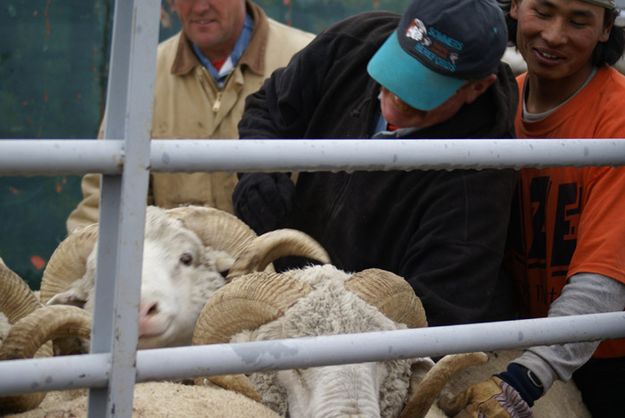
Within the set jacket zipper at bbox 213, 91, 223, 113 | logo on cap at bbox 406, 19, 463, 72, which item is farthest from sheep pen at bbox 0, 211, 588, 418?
jacket zipper at bbox 213, 91, 223, 113

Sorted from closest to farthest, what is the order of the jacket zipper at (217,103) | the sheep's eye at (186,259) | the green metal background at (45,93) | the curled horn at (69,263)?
the curled horn at (69,263) → the sheep's eye at (186,259) → the jacket zipper at (217,103) → the green metal background at (45,93)

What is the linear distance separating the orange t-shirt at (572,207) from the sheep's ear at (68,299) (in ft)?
4.97

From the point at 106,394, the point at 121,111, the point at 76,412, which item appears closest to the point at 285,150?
the point at 121,111

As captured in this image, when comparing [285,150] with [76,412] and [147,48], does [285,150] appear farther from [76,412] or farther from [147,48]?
[76,412]

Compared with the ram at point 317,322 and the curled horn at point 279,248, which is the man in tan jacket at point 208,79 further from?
the ram at point 317,322

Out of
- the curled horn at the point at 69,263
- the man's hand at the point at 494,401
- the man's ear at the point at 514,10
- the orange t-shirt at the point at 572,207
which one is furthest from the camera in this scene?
the man's ear at the point at 514,10

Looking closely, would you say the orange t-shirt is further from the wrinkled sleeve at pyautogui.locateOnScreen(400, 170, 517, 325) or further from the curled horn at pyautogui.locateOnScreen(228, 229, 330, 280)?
the curled horn at pyautogui.locateOnScreen(228, 229, 330, 280)

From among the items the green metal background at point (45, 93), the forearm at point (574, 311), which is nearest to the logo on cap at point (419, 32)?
the forearm at point (574, 311)

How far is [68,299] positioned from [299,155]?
1.96 m

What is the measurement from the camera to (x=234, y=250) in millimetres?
4152

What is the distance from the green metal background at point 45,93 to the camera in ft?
22.7

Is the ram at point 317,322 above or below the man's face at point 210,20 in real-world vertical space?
below

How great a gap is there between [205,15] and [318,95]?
1616mm

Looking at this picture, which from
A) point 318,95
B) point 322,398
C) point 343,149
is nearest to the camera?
point 343,149
